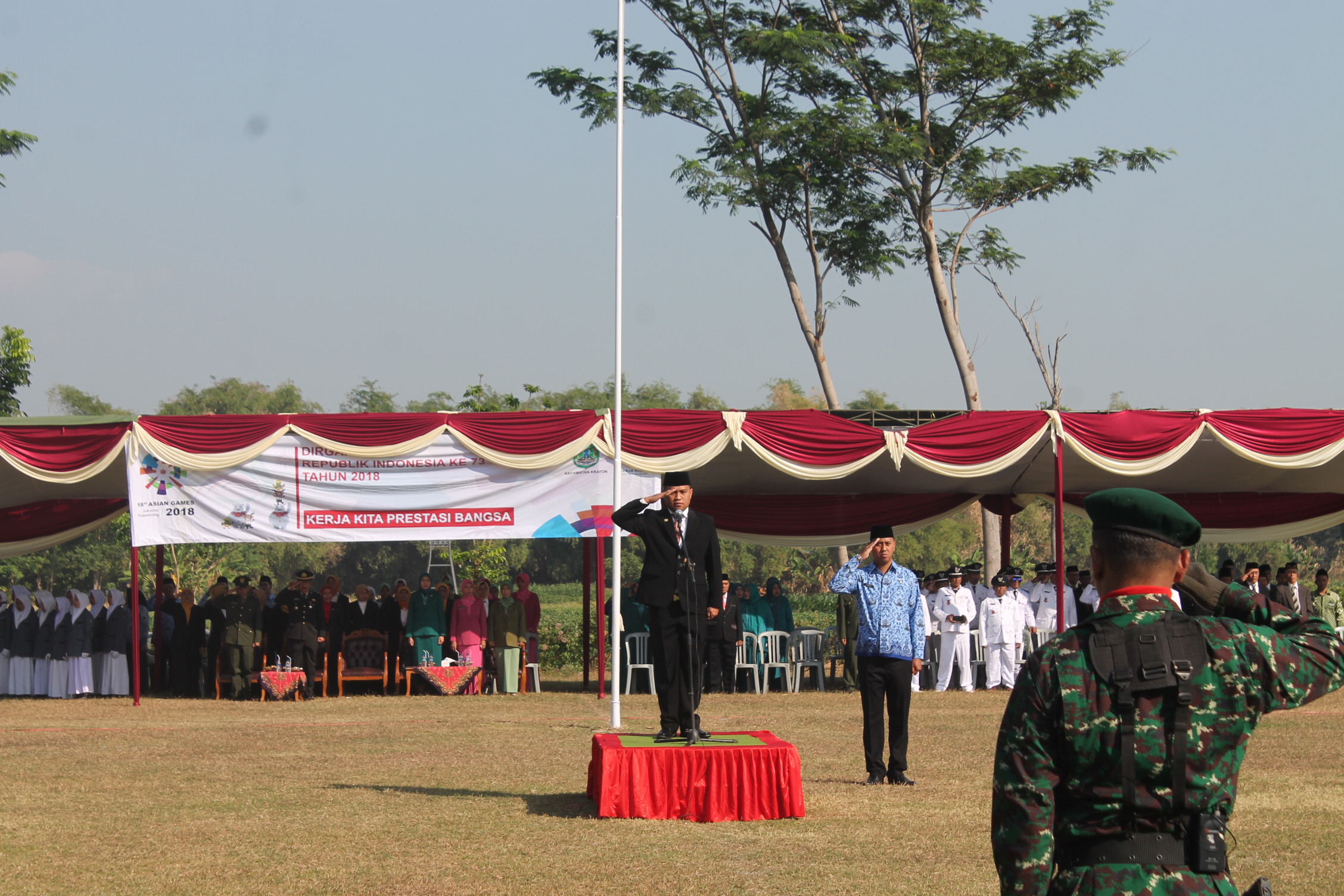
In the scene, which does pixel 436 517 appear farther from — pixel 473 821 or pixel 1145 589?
pixel 1145 589

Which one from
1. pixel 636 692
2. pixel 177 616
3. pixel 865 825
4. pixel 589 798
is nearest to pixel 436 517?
pixel 636 692

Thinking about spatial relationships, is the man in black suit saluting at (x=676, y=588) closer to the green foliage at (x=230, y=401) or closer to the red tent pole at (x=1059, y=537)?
the red tent pole at (x=1059, y=537)

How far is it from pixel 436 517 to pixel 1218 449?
31.9ft

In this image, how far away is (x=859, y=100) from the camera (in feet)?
76.2

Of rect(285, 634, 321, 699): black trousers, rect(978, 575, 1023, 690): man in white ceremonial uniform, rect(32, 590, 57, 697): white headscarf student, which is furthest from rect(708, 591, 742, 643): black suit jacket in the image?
rect(32, 590, 57, 697): white headscarf student

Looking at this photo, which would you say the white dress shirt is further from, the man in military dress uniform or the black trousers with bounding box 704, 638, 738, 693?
the man in military dress uniform

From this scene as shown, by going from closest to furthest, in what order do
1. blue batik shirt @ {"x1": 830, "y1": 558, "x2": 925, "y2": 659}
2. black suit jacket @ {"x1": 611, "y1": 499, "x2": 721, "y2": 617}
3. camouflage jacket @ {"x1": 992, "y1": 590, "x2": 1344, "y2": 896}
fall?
camouflage jacket @ {"x1": 992, "y1": 590, "x2": 1344, "y2": 896} < black suit jacket @ {"x1": 611, "y1": 499, "x2": 721, "y2": 617} < blue batik shirt @ {"x1": 830, "y1": 558, "x2": 925, "y2": 659}

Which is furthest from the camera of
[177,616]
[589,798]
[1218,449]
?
[177,616]

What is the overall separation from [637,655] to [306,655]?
4230 mm

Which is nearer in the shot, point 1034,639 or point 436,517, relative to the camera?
point 436,517

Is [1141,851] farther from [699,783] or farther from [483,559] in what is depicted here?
[483,559]

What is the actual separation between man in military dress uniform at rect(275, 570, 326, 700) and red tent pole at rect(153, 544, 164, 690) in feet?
5.82

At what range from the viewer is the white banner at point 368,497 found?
49.4 feet

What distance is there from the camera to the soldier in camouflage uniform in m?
2.42
